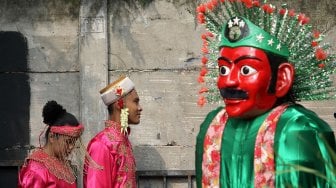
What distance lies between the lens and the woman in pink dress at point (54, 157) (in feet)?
22.7

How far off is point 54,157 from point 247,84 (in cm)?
191

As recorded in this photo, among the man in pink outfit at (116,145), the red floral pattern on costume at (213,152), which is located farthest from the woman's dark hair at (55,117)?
the red floral pattern on costume at (213,152)

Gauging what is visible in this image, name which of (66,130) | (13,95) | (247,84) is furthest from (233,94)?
(13,95)

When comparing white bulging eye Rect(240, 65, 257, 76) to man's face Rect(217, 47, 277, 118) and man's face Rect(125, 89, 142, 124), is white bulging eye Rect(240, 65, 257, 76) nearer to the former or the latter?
man's face Rect(217, 47, 277, 118)

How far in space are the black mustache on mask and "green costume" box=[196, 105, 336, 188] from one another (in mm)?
162

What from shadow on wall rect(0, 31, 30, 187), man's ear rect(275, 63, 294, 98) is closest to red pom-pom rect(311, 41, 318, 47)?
man's ear rect(275, 63, 294, 98)

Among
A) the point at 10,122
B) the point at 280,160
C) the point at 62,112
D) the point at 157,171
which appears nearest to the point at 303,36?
the point at 280,160

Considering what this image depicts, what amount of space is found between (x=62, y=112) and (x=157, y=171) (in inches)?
53.3

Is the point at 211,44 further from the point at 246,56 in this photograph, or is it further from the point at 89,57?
the point at 89,57

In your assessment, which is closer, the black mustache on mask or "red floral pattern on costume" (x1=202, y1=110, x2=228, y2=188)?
the black mustache on mask

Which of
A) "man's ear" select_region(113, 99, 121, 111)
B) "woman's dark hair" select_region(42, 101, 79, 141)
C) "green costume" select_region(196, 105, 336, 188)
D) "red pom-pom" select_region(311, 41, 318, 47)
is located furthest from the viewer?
"man's ear" select_region(113, 99, 121, 111)

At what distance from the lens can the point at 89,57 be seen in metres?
8.30

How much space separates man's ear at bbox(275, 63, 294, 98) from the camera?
558 centimetres

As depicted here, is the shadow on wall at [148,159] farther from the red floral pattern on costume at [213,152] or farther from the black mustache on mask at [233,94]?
the black mustache on mask at [233,94]
